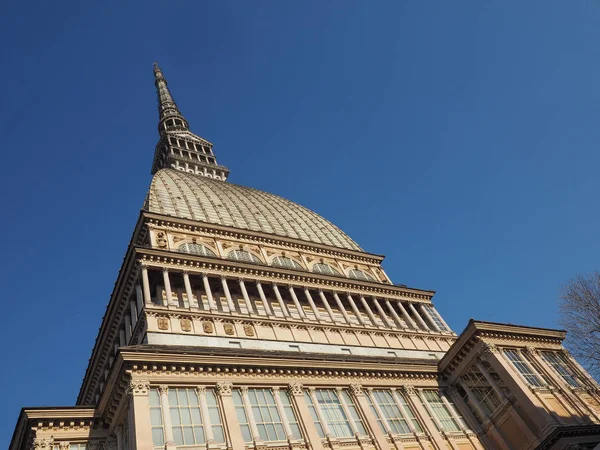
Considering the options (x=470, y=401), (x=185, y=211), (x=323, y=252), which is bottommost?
(x=470, y=401)

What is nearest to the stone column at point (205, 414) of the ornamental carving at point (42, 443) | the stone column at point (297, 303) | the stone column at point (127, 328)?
the ornamental carving at point (42, 443)

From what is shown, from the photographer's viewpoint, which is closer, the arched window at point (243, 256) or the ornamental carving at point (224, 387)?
the ornamental carving at point (224, 387)

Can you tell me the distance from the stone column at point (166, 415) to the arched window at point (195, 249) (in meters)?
17.6

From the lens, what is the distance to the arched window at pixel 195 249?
152 ft

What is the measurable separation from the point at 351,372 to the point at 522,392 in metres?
12.4

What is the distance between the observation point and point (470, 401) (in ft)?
135

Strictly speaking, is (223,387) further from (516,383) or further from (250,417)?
(516,383)

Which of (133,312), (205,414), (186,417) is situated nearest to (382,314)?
(133,312)

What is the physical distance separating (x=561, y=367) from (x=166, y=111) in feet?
262

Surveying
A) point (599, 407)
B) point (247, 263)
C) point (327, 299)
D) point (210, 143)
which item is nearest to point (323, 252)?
point (327, 299)

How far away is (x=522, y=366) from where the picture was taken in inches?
1609

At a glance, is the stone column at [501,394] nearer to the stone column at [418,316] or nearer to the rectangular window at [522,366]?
the rectangular window at [522,366]

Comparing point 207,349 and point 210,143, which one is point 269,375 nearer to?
point 207,349

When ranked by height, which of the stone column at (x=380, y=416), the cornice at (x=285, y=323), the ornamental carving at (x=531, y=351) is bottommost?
the stone column at (x=380, y=416)
